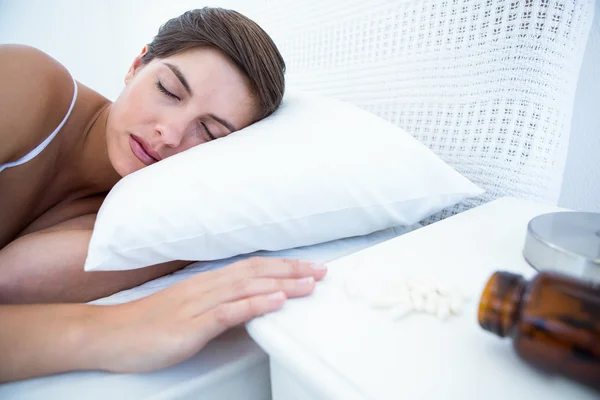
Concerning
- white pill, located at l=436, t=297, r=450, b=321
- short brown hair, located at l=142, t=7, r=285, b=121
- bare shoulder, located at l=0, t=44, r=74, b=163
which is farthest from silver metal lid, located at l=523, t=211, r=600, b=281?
bare shoulder, located at l=0, t=44, r=74, b=163

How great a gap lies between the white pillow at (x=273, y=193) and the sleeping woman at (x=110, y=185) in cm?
9

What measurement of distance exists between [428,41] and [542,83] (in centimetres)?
24

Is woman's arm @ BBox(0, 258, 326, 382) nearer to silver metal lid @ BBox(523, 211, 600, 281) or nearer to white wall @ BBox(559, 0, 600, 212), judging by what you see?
silver metal lid @ BBox(523, 211, 600, 281)

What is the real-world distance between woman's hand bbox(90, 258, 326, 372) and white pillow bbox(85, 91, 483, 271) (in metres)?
0.10

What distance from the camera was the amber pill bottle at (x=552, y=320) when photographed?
0.19 metres

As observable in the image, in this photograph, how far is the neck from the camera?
0.83m

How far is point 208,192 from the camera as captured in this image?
49cm

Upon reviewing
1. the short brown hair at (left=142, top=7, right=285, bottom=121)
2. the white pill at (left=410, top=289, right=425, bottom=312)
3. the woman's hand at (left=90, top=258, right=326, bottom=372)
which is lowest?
the woman's hand at (left=90, top=258, right=326, bottom=372)

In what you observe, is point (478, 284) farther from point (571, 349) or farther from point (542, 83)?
point (542, 83)

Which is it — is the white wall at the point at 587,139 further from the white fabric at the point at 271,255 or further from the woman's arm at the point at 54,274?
the woman's arm at the point at 54,274

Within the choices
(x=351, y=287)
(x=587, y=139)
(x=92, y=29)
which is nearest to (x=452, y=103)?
(x=587, y=139)

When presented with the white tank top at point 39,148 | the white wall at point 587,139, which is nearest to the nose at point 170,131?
the white tank top at point 39,148

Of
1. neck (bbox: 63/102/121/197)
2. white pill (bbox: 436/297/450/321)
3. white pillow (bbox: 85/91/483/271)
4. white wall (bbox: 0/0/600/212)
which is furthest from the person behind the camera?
white wall (bbox: 0/0/600/212)

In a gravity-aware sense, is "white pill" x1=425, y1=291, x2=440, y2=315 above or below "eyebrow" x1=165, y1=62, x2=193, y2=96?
below
